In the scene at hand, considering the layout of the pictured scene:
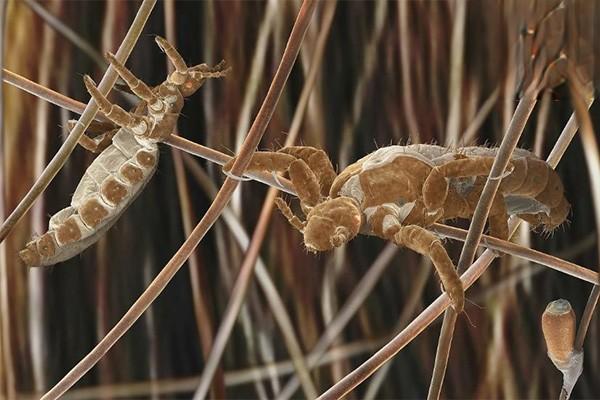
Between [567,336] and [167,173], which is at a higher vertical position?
[167,173]

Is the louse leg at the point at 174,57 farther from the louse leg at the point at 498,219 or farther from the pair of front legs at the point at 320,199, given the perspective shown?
the louse leg at the point at 498,219

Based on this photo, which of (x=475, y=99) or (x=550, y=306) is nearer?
(x=550, y=306)

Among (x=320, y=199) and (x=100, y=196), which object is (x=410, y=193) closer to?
(x=320, y=199)

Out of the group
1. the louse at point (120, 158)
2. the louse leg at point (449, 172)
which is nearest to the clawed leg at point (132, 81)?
the louse at point (120, 158)

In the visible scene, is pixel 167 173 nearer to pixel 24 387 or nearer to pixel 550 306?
pixel 24 387

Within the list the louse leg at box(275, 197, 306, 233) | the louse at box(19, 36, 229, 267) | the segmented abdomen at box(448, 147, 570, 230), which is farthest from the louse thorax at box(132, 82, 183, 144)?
the segmented abdomen at box(448, 147, 570, 230)

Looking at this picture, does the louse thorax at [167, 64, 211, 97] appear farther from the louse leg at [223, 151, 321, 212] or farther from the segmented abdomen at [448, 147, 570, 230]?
the segmented abdomen at [448, 147, 570, 230]

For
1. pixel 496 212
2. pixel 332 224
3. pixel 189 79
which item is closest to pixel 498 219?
pixel 496 212

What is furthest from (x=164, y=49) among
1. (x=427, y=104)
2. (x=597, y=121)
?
(x=597, y=121)
